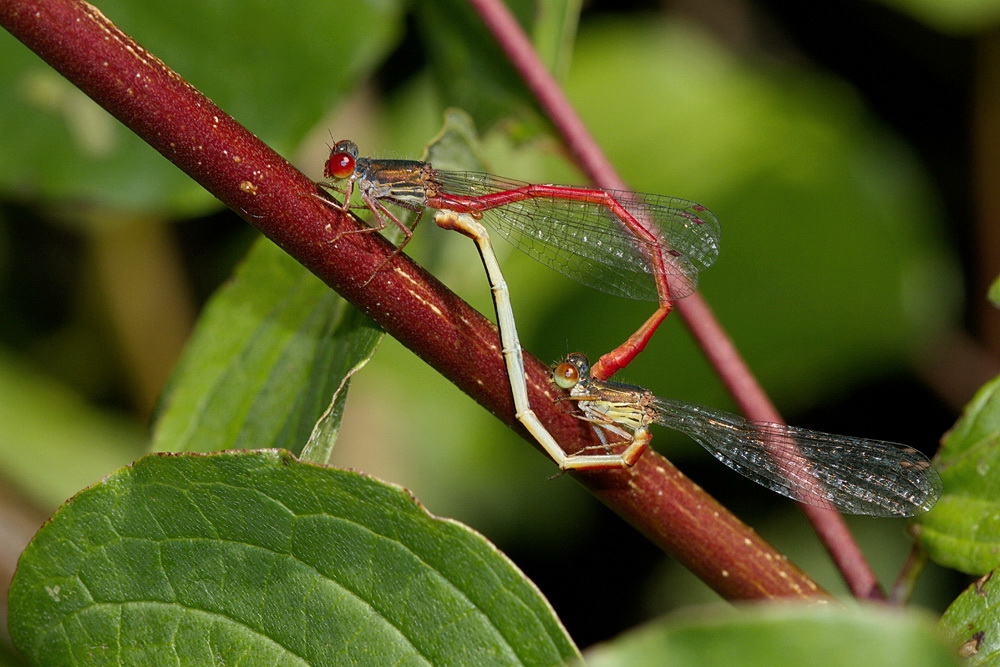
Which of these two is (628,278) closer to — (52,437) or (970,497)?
(970,497)

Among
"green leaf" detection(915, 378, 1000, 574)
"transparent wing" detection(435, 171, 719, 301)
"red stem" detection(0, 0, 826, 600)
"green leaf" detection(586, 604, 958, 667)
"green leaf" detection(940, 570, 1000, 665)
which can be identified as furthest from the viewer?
"transparent wing" detection(435, 171, 719, 301)

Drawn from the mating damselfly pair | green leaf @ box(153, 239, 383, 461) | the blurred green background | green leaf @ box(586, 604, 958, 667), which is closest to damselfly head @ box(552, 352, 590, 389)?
the mating damselfly pair

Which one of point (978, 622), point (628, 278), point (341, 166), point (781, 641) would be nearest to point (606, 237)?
point (628, 278)

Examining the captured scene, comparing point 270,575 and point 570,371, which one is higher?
point 570,371

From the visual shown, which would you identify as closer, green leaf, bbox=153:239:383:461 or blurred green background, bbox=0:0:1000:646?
green leaf, bbox=153:239:383:461

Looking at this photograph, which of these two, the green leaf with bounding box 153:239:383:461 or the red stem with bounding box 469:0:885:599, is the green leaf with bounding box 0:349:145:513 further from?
the red stem with bounding box 469:0:885:599

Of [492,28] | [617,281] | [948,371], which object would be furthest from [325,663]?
[948,371]

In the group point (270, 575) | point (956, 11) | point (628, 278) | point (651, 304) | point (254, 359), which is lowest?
point (270, 575)

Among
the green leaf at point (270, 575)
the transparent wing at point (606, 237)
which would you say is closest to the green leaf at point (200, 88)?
the transparent wing at point (606, 237)
